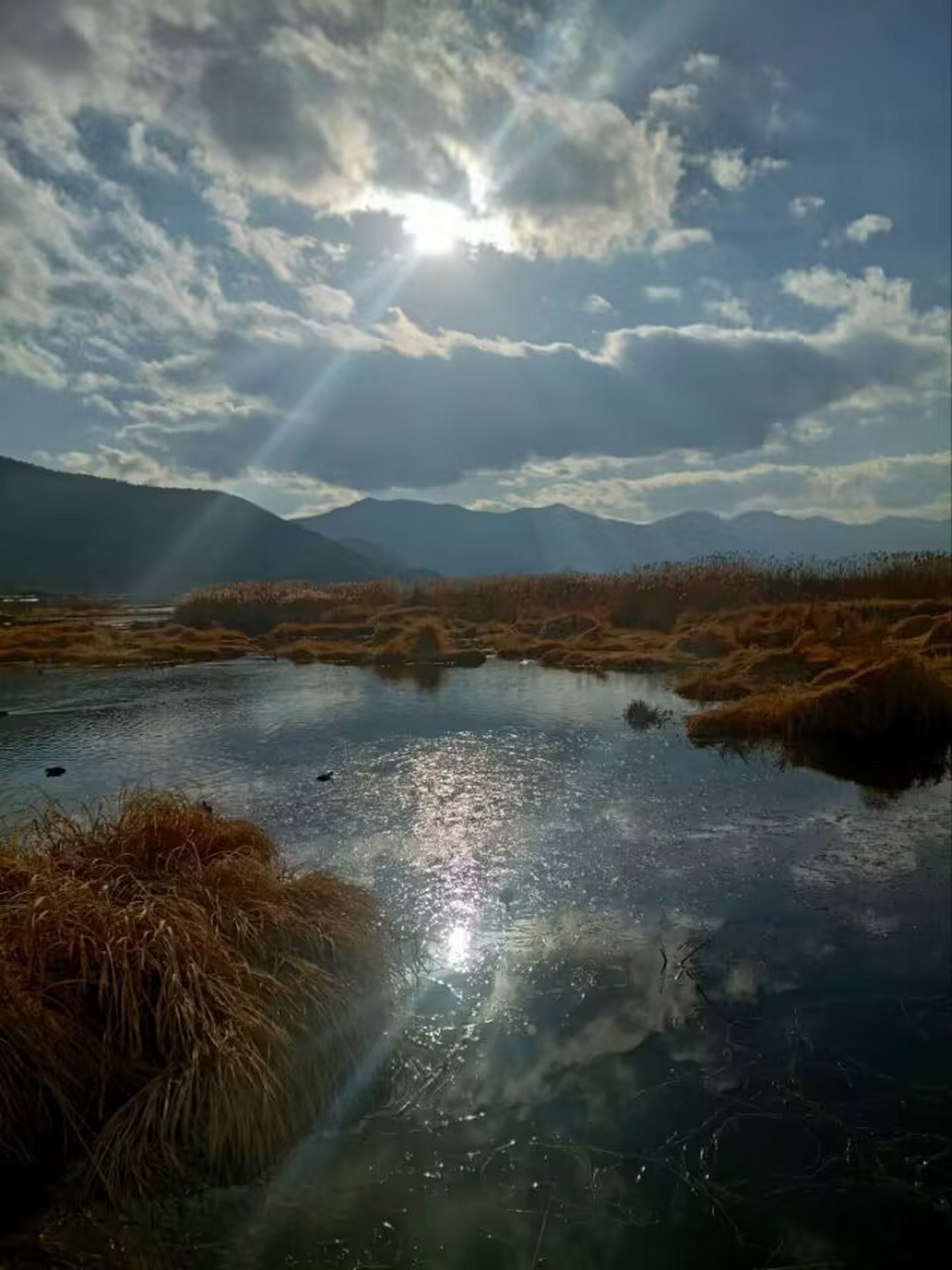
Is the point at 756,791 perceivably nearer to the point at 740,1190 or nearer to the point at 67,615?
the point at 740,1190

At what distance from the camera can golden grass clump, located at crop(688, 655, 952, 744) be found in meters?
21.6

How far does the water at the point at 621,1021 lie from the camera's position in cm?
617

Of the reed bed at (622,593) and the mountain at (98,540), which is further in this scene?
the mountain at (98,540)

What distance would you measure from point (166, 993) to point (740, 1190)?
475 cm

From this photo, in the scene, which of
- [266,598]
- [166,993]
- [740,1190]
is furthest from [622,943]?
[266,598]

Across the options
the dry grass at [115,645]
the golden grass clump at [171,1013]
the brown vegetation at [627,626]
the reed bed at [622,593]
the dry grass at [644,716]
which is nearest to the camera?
the golden grass clump at [171,1013]

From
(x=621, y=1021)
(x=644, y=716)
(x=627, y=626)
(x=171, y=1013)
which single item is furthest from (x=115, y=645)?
(x=621, y=1021)

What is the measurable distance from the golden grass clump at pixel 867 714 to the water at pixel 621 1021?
2.80m

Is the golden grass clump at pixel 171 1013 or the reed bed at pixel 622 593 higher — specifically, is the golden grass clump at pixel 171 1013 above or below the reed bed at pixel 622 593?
below

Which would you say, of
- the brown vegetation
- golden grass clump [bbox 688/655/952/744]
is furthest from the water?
the brown vegetation

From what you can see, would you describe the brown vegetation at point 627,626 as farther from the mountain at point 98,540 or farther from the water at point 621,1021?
the mountain at point 98,540

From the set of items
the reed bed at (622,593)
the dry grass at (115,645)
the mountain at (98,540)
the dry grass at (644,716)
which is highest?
the mountain at (98,540)

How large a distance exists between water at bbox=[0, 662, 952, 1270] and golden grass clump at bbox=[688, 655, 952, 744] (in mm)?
2804

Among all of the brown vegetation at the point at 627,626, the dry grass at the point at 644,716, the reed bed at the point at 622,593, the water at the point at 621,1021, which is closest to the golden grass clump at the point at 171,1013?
the water at the point at 621,1021
